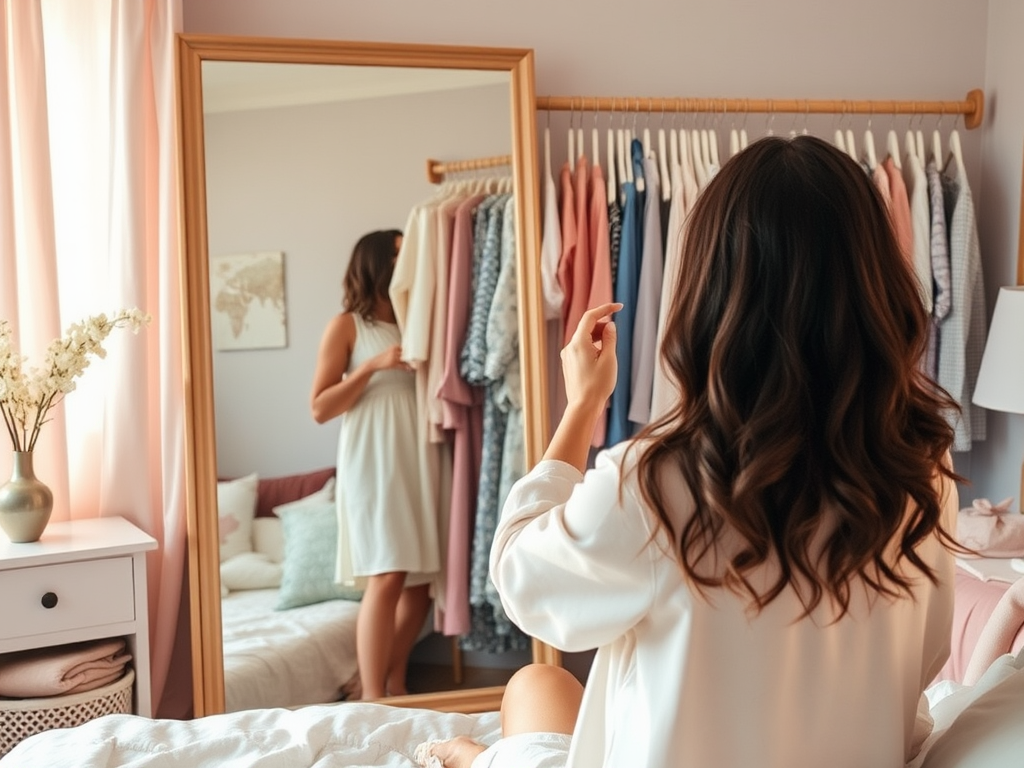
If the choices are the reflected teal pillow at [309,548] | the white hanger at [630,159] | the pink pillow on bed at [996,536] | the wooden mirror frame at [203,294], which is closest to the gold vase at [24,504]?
the wooden mirror frame at [203,294]

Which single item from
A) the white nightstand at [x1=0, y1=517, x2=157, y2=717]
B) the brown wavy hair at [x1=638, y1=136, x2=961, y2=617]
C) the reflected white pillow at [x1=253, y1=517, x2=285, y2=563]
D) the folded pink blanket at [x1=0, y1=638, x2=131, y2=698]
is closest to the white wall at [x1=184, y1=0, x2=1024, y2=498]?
the reflected white pillow at [x1=253, y1=517, x2=285, y2=563]

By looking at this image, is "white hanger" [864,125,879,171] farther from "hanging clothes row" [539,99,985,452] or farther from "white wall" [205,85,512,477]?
"white wall" [205,85,512,477]

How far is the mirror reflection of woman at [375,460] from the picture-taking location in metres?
2.77

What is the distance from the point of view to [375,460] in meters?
2.81

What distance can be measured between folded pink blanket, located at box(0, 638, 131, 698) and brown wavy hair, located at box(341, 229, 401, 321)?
3.31 feet

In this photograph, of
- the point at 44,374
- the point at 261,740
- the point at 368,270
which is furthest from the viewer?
the point at 368,270

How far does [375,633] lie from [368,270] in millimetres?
962

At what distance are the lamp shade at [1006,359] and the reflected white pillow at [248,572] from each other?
1893 millimetres

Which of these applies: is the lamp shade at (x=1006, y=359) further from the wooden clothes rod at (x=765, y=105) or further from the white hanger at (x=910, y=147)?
the wooden clothes rod at (x=765, y=105)

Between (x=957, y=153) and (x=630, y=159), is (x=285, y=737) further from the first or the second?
(x=957, y=153)

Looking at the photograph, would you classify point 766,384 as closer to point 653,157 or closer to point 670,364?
point 670,364

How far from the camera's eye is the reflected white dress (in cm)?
279

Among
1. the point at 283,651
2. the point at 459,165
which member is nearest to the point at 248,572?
the point at 283,651

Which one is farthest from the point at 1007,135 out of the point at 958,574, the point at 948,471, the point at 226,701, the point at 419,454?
the point at 226,701
